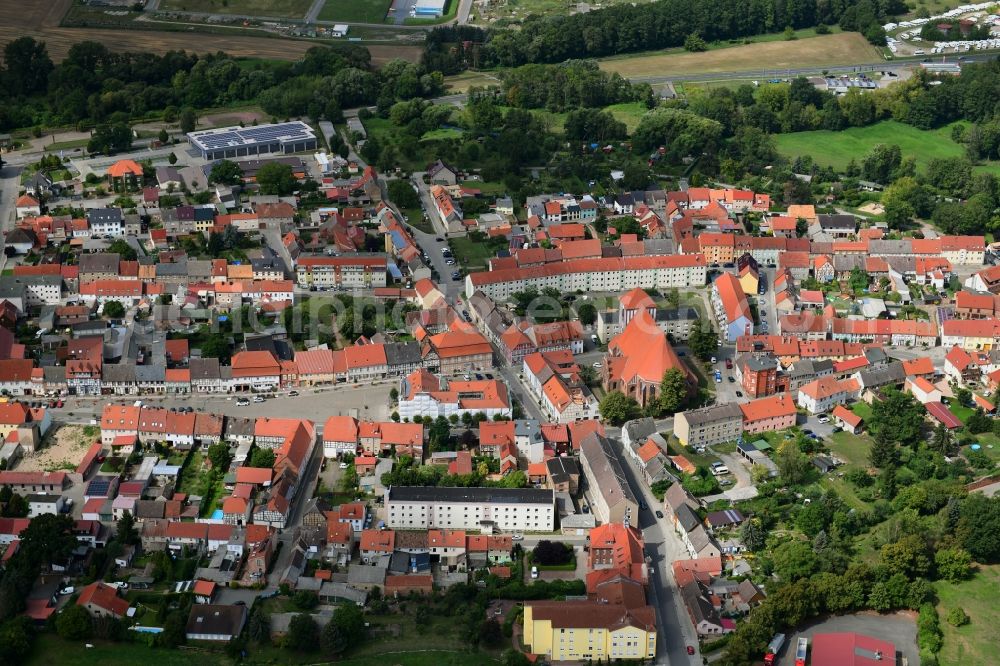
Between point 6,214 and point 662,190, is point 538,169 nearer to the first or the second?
point 662,190

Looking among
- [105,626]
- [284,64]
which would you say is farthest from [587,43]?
[105,626]

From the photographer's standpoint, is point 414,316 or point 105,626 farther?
point 414,316

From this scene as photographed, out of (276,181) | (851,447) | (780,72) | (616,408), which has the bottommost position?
(851,447)

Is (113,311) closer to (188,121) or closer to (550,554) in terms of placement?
(188,121)

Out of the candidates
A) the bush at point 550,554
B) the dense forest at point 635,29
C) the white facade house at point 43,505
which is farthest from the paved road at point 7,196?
the bush at point 550,554

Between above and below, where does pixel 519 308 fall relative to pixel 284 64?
below

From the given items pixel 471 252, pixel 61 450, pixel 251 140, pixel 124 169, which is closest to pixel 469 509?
pixel 61 450

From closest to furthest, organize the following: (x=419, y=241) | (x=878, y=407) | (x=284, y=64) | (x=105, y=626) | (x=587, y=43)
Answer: (x=105, y=626), (x=878, y=407), (x=419, y=241), (x=284, y=64), (x=587, y=43)
